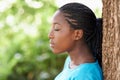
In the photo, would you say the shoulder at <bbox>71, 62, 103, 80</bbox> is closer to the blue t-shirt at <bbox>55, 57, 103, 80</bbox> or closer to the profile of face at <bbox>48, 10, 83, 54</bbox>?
the blue t-shirt at <bbox>55, 57, 103, 80</bbox>

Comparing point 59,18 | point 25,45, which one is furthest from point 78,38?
point 25,45

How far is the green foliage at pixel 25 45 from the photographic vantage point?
18.7 feet

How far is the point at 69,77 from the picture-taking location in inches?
99.5

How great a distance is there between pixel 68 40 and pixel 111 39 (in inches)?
9.4

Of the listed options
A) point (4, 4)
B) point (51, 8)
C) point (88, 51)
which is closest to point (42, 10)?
point (51, 8)

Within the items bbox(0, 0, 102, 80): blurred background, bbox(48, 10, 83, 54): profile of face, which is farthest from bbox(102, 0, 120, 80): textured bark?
bbox(0, 0, 102, 80): blurred background

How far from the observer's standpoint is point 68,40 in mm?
2533

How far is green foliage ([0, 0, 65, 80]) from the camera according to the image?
18.7 ft

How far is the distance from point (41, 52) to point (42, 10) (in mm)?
564

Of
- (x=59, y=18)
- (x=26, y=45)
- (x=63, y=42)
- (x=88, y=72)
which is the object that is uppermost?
(x=59, y=18)

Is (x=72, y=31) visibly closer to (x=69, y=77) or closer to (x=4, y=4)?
(x=69, y=77)

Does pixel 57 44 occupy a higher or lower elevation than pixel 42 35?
higher

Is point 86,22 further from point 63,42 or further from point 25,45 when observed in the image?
point 25,45

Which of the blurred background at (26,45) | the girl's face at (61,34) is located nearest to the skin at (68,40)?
the girl's face at (61,34)
